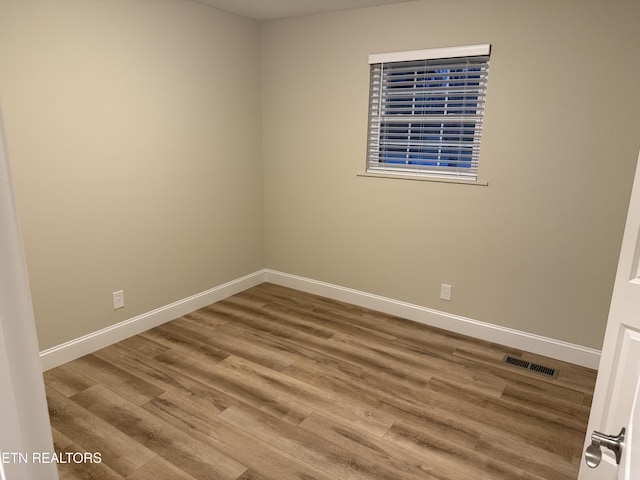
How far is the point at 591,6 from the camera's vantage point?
2570 mm

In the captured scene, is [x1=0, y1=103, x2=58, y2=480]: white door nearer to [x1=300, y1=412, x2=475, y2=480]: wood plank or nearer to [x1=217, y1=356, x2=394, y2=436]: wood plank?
[x1=300, y1=412, x2=475, y2=480]: wood plank

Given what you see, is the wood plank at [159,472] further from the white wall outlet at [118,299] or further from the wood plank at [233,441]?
the white wall outlet at [118,299]

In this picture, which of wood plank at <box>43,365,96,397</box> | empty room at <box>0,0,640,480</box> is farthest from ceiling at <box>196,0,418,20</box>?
wood plank at <box>43,365,96,397</box>

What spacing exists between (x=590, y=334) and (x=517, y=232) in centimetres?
82

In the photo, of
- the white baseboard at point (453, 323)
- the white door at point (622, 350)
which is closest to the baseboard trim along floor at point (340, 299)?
the white baseboard at point (453, 323)

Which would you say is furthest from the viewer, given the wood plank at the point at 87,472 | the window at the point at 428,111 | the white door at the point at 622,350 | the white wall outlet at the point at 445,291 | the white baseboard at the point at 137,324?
the white wall outlet at the point at 445,291

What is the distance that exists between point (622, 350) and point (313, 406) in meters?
1.56

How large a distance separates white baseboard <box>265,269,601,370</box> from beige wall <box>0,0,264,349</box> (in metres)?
0.74

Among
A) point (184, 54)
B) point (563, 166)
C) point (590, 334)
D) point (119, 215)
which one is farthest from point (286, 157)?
point (590, 334)

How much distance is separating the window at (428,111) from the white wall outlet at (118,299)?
216 cm

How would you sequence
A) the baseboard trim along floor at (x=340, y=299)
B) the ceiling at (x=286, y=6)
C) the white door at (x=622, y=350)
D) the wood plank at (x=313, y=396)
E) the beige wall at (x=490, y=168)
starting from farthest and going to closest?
the ceiling at (x=286, y=6) < the baseboard trim along floor at (x=340, y=299) < the beige wall at (x=490, y=168) < the wood plank at (x=313, y=396) < the white door at (x=622, y=350)

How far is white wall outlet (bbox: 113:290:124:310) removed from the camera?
3.15m

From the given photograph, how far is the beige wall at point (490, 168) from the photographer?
2.67 meters

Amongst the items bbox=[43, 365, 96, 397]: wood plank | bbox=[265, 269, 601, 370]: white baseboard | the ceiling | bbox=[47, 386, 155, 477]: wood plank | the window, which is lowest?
bbox=[47, 386, 155, 477]: wood plank
